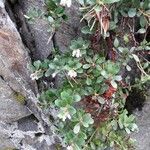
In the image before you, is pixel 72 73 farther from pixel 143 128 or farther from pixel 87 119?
pixel 143 128

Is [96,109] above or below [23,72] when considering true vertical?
below

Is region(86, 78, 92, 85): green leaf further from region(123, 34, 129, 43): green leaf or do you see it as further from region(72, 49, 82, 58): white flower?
region(123, 34, 129, 43): green leaf

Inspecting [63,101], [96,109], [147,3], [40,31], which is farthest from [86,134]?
[147,3]

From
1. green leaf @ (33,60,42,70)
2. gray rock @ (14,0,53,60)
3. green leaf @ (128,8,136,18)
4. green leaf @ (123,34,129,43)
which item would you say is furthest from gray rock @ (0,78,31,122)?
green leaf @ (128,8,136,18)

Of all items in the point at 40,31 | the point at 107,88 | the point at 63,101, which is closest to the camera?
the point at 63,101

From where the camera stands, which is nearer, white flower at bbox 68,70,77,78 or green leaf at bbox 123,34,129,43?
white flower at bbox 68,70,77,78

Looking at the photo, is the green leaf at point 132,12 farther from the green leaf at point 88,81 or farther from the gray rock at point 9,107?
the gray rock at point 9,107

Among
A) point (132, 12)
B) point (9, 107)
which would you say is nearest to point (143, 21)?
point (132, 12)

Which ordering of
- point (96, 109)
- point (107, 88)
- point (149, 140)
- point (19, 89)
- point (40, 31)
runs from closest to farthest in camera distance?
point (107, 88) < point (96, 109) < point (40, 31) < point (19, 89) < point (149, 140)

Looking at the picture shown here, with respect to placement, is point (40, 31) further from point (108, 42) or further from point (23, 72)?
point (108, 42)
